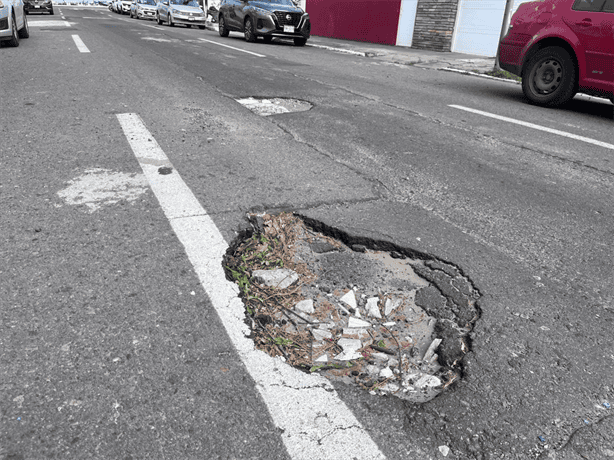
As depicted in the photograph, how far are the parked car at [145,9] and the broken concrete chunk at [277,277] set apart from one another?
3137 cm

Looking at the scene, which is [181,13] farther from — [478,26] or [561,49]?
[561,49]

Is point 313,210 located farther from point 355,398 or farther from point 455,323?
point 355,398

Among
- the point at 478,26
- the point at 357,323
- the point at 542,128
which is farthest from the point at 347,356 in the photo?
the point at 478,26

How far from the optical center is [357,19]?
2128 centimetres

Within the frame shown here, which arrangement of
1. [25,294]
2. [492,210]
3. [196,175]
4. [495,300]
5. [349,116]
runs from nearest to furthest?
[25,294], [495,300], [492,210], [196,175], [349,116]

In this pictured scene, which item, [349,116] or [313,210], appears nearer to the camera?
[313,210]

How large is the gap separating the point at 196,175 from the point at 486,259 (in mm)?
2251

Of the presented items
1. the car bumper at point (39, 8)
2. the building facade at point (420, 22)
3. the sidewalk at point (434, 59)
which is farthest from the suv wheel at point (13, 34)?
the car bumper at point (39, 8)

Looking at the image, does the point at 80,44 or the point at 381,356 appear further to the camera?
the point at 80,44

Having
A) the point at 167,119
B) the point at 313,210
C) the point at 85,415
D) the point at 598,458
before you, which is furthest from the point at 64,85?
the point at 598,458

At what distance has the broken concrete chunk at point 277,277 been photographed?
8.00 feet

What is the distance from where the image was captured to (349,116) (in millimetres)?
5949

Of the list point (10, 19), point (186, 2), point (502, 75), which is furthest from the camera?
point (186, 2)

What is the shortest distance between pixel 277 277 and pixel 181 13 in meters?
23.8
